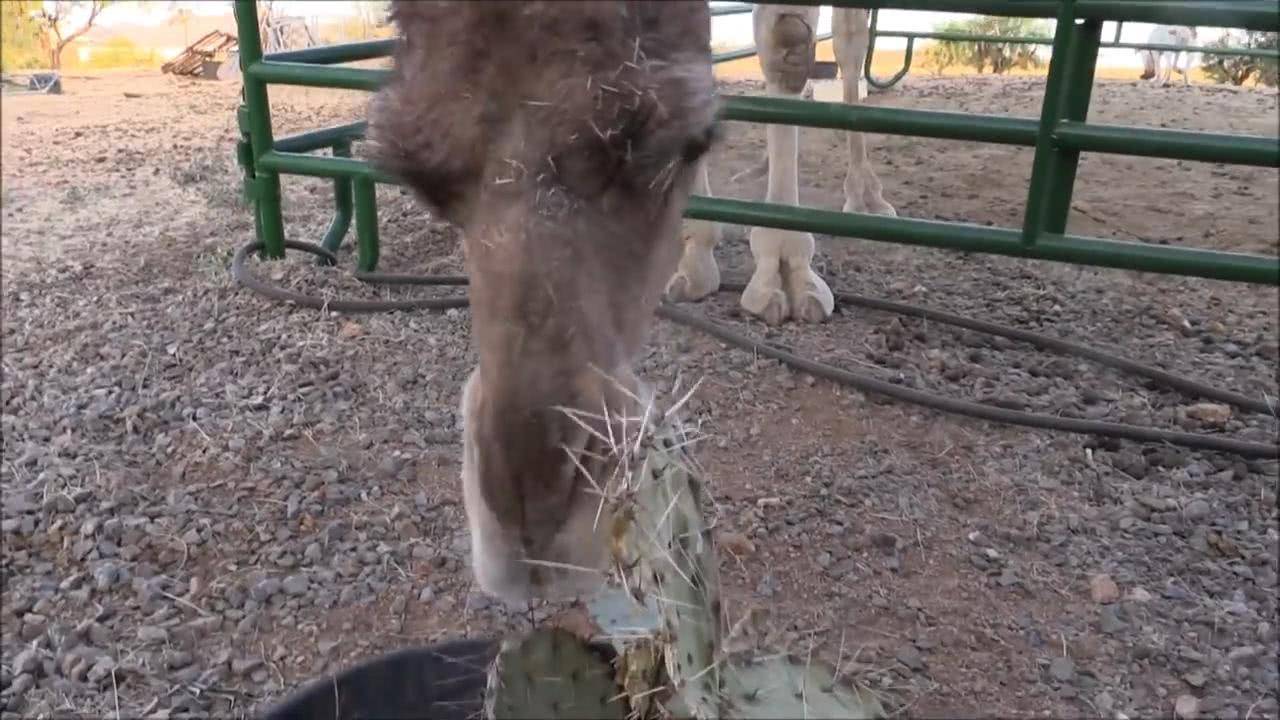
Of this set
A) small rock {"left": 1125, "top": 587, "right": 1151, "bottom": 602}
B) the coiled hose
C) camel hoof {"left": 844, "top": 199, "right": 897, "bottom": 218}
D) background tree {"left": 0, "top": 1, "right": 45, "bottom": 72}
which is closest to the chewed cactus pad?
small rock {"left": 1125, "top": 587, "right": 1151, "bottom": 602}

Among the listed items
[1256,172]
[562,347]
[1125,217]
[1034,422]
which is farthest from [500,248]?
[1256,172]

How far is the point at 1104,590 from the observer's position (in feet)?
7.95

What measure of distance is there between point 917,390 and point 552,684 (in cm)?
236

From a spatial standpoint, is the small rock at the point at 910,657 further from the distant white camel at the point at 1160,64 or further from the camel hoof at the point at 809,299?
the distant white camel at the point at 1160,64

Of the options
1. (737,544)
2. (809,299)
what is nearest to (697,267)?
(809,299)

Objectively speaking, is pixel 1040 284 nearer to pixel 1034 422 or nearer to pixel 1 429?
pixel 1034 422

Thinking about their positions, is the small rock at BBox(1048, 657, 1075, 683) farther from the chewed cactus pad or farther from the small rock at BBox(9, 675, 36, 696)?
the small rock at BBox(9, 675, 36, 696)

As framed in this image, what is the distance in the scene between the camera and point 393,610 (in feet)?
7.84

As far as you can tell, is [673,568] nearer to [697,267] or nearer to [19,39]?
[19,39]

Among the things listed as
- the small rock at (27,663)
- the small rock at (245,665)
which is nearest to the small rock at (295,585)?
the small rock at (245,665)

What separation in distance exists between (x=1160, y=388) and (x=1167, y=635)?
1455mm

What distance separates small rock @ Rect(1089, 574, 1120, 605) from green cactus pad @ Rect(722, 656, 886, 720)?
49.9 inches

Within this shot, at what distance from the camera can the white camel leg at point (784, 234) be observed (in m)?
3.86

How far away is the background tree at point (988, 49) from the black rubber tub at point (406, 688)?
8.55 m
